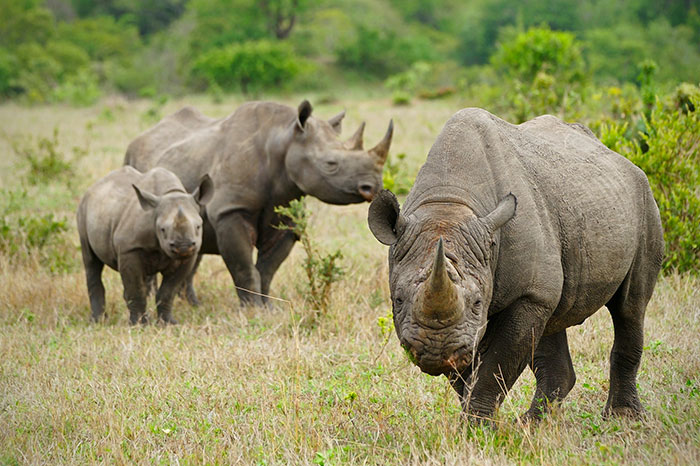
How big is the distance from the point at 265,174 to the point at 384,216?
449 cm

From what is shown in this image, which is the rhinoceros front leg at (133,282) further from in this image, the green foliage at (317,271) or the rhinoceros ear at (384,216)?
the rhinoceros ear at (384,216)

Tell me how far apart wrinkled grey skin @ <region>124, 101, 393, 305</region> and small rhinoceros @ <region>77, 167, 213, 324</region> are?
0.47m

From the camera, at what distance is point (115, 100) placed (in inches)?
1238

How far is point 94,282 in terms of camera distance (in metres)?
8.45

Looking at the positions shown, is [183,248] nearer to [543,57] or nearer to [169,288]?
[169,288]

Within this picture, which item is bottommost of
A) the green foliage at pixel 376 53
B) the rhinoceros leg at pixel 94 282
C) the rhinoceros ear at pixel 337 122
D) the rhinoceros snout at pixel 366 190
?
the green foliage at pixel 376 53

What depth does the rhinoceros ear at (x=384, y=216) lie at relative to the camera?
164 inches

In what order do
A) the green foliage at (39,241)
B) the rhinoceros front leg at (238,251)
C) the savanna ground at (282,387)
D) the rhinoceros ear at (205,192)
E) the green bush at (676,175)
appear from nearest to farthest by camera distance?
the savanna ground at (282,387), the green bush at (676,175), the rhinoceros ear at (205,192), the rhinoceros front leg at (238,251), the green foliage at (39,241)

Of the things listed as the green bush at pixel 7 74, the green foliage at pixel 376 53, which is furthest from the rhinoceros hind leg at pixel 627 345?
the green foliage at pixel 376 53

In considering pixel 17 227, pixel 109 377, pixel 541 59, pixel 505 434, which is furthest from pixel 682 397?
pixel 541 59

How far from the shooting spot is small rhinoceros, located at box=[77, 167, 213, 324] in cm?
764

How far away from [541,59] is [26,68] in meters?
33.0

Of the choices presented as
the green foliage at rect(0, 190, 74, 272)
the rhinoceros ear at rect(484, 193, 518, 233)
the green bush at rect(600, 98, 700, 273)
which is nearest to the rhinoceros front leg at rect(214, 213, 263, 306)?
the green foliage at rect(0, 190, 74, 272)

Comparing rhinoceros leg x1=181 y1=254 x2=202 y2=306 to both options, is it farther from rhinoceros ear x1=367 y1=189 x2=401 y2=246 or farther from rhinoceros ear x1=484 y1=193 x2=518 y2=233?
rhinoceros ear x1=484 y1=193 x2=518 y2=233
